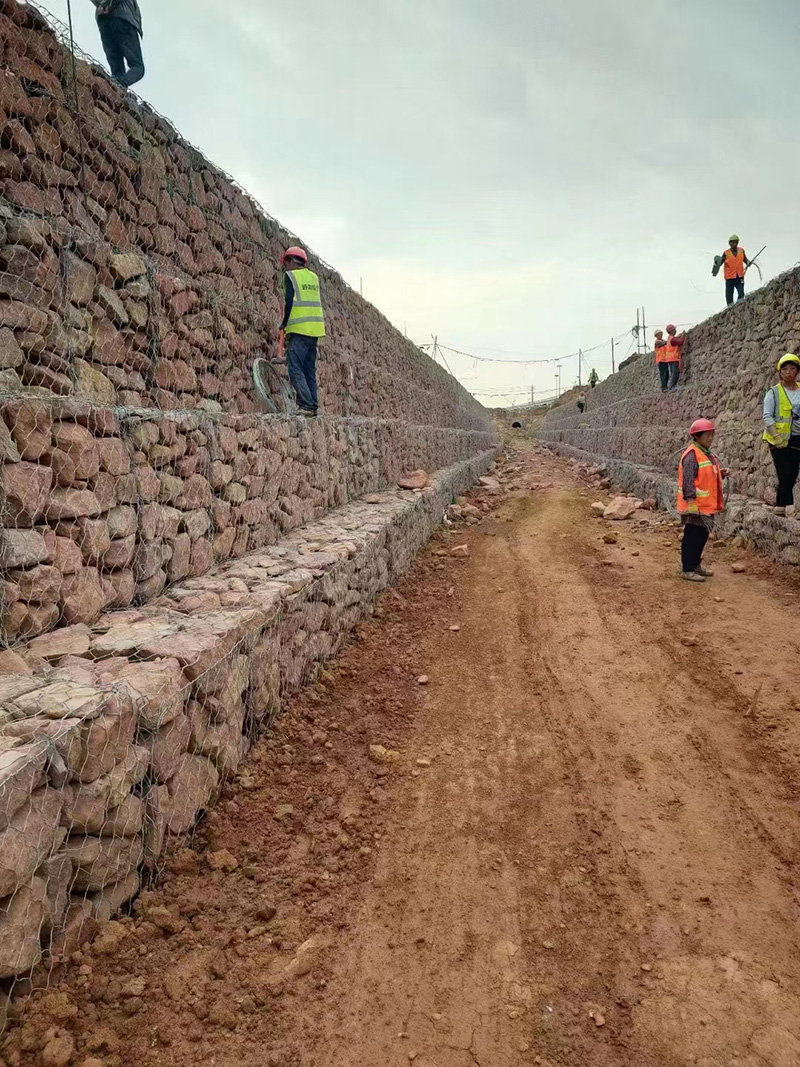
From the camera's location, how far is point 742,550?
8000 mm

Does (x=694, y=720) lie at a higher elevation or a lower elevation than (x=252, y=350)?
lower

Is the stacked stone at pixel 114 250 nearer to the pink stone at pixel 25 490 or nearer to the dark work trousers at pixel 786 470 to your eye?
the pink stone at pixel 25 490

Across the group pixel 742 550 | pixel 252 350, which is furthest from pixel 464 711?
pixel 742 550

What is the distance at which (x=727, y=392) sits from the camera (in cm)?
1116

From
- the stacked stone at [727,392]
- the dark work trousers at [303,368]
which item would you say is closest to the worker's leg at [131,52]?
the dark work trousers at [303,368]

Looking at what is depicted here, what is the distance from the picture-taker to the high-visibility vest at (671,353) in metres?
14.5

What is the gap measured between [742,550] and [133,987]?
26.4 ft

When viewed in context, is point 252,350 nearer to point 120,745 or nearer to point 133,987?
point 120,745

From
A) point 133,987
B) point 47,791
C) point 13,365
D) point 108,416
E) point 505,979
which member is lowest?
point 505,979

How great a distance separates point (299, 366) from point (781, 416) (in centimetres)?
551

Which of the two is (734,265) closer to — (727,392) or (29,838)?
(727,392)

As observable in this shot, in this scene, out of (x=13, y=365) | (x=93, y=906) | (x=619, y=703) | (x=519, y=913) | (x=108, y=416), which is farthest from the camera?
(x=619, y=703)

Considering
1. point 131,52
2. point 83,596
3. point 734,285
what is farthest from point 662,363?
point 83,596

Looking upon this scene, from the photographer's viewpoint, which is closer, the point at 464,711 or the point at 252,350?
the point at 464,711
